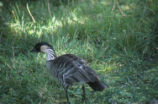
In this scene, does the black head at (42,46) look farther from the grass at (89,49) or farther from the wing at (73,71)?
the wing at (73,71)

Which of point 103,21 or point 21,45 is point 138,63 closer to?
point 103,21

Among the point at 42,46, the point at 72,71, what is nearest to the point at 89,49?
the point at 42,46

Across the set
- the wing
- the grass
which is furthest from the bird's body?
the grass

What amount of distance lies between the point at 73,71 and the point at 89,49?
1759 millimetres

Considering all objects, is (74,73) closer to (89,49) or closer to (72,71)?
(72,71)

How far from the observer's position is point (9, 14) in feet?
25.4

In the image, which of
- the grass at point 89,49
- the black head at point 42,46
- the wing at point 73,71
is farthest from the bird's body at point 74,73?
the black head at point 42,46

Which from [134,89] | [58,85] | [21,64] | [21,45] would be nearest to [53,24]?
[21,45]

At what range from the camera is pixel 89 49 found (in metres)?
6.36

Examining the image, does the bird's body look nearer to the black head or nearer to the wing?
the wing

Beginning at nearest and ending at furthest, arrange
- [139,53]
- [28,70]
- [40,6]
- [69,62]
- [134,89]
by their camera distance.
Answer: [69,62] → [134,89] → [28,70] → [139,53] → [40,6]

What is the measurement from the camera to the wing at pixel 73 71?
181 inches

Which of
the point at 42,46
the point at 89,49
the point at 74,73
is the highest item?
the point at 42,46

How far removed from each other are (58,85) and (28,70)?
0.71 meters
